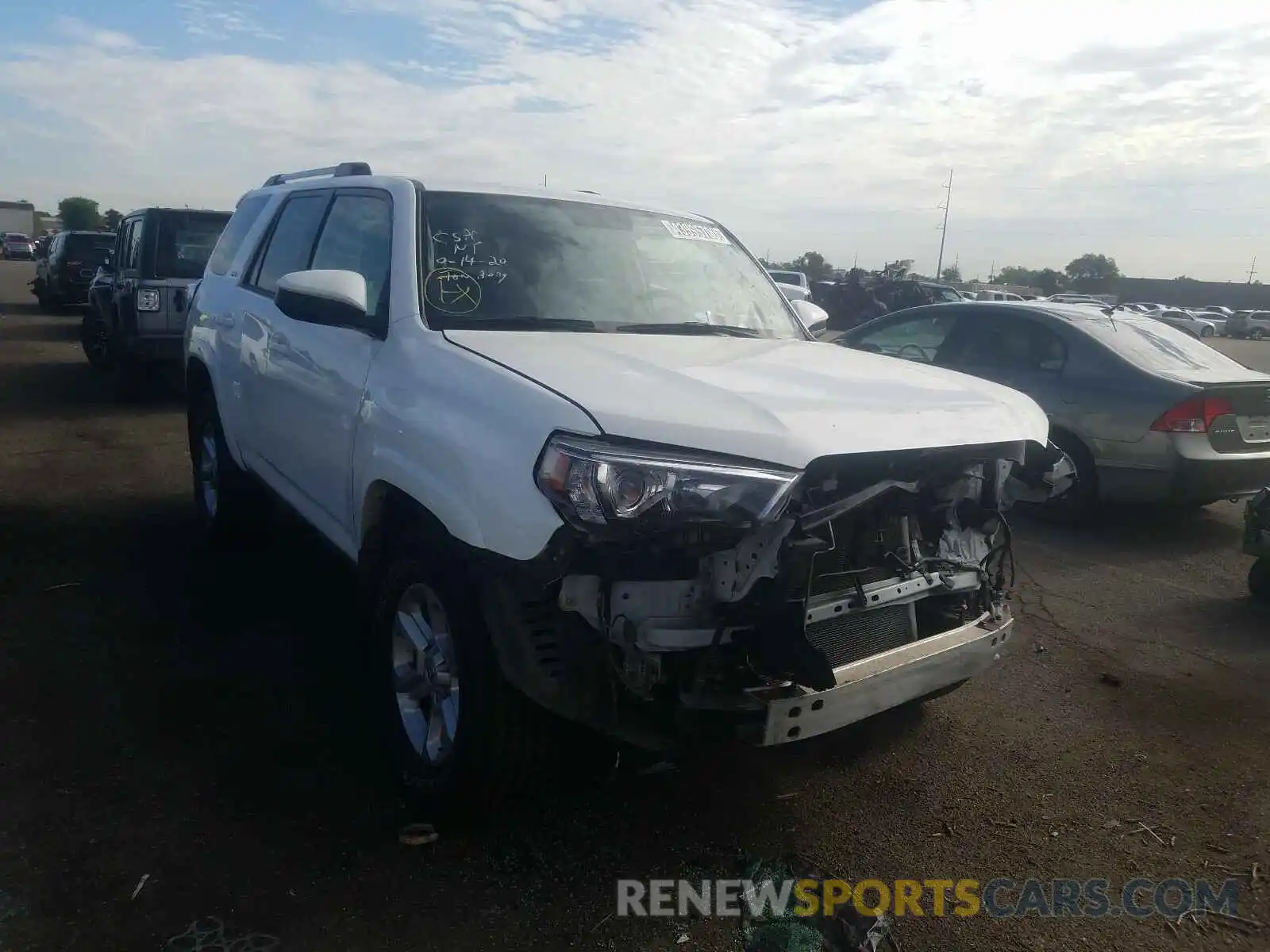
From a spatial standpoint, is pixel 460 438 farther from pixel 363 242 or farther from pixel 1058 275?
pixel 1058 275

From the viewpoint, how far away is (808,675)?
267cm

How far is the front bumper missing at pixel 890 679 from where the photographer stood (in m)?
2.63

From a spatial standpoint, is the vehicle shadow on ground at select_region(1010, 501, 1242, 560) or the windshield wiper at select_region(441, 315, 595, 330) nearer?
the windshield wiper at select_region(441, 315, 595, 330)

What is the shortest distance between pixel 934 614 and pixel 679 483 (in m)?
1.19

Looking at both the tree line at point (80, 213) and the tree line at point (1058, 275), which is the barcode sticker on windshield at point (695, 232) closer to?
the tree line at point (1058, 275)

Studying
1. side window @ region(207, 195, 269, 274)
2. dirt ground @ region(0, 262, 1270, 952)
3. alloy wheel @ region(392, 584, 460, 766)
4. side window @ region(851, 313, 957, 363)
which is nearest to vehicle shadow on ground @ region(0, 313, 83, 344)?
side window @ region(207, 195, 269, 274)

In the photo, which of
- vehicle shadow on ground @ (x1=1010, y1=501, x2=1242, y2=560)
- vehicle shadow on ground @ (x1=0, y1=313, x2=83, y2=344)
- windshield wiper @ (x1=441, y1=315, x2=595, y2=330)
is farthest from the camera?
vehicle shadow on ground @ (x1=0, y1=313, x2=83, y2=344)

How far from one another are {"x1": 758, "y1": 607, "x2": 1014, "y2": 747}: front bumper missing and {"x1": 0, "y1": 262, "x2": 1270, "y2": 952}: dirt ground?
0.54 metres

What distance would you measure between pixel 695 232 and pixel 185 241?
8743 millimetres

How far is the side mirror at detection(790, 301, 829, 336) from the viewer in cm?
489

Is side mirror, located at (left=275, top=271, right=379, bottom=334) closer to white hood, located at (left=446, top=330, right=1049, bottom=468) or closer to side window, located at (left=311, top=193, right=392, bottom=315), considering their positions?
side window, located at (left=311, top=193, right=392, bottom=315)

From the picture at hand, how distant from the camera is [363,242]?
4066 mm

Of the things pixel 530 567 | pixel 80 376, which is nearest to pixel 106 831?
pixel 530 567

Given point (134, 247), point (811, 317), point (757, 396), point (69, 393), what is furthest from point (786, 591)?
point (69, 393)
